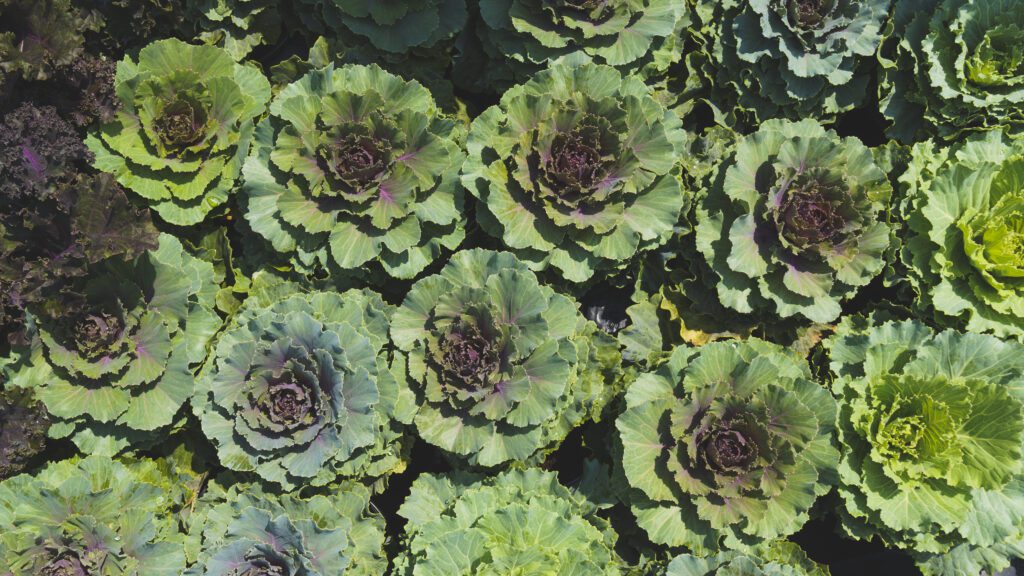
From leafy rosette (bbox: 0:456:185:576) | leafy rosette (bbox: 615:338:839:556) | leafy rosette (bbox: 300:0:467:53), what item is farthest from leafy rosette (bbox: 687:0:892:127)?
leafy rosette (bbox: 0:456:185:576)

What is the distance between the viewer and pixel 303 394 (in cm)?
418

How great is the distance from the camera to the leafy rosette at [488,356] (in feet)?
13.5

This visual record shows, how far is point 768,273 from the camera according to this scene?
178 inches

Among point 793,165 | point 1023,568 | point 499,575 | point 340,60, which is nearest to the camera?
point 499,575

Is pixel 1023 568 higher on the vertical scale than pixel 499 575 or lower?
lower

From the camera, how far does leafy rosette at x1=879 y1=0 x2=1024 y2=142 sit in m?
4.64

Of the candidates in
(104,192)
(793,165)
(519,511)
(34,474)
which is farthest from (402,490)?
(793,165)

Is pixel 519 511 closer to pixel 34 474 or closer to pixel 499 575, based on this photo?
pixel 499 575

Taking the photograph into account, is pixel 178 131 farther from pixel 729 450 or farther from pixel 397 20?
pixel 729 450

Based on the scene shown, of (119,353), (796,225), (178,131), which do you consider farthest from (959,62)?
(119,353)

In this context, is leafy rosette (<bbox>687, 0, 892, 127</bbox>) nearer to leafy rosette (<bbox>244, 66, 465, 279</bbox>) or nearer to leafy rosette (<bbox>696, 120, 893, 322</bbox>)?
leafy rosette (<bbox>696, 120, 893, 322</bbox>)

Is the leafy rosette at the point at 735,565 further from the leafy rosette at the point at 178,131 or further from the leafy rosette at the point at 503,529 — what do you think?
the leafy rosette at the point at 178,131

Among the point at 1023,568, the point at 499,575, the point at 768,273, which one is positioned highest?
the point at 768,273

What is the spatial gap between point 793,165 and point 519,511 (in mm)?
2603
